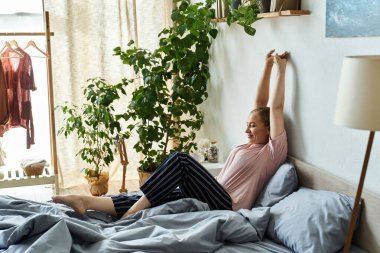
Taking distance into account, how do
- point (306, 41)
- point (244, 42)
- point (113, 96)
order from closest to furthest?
point (306, 41)
point (244, 42)
point (113, 96)

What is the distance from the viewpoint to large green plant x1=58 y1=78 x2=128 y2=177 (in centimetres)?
414

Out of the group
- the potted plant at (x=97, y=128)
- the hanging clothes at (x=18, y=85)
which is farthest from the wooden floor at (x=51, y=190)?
the hanging clothes at (x=18, y=85)

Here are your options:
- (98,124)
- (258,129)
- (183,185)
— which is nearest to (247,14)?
(258,129)

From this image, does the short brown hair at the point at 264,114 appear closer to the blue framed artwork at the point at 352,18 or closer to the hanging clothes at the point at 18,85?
the blue framed artwork at the point at 352,18

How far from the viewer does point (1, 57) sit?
162 inches

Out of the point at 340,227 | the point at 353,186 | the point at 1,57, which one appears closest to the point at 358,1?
the point at 353,186

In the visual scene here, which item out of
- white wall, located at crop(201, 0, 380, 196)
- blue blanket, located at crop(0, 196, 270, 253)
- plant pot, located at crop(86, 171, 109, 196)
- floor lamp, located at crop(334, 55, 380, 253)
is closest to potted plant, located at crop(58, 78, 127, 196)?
plant pot, located at crop(86, 171, 109, 196)

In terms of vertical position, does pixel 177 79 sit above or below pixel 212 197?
above

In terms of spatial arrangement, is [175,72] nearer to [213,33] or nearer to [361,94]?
[213,33]

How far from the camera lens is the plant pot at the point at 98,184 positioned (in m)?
4.44

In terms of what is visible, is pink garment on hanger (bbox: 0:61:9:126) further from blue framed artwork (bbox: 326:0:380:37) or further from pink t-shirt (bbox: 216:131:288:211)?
blue framed artwork (bbox: 326:0:380:37)

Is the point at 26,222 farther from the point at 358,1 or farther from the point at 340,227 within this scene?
the point at 358,1

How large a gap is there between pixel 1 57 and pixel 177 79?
131 centimetres

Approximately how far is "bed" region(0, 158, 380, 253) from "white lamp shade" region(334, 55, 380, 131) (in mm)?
697
